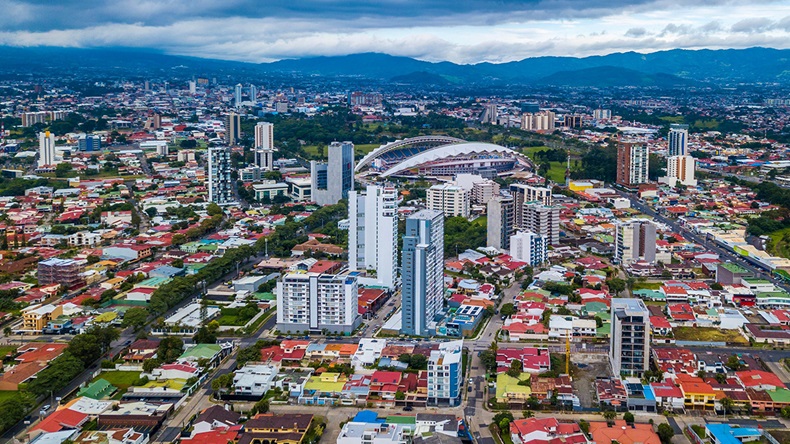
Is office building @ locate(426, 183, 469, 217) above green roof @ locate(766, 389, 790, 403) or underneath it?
above

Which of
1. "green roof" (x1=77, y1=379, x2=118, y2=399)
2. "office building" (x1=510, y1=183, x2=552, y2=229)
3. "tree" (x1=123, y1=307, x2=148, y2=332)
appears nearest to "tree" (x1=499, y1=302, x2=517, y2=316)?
"office building" (x1=510, y1=183, x2=552, y2=229)

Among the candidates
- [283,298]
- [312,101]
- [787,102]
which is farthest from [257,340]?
[787,102]

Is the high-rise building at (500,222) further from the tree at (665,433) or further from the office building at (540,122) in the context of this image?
the office building at (540,122)

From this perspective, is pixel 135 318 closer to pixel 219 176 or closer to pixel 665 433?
pixel 665 433

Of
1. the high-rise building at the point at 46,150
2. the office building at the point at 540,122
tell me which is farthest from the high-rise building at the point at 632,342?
the office building at the point at 540,122

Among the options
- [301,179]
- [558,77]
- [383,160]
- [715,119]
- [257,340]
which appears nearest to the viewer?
[257,340]

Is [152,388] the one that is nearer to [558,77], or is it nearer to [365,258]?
[365,258]

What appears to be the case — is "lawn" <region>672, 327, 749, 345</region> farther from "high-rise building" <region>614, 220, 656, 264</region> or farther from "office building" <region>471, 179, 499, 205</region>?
"office building" <region>471, 179, 499, 205</region>
